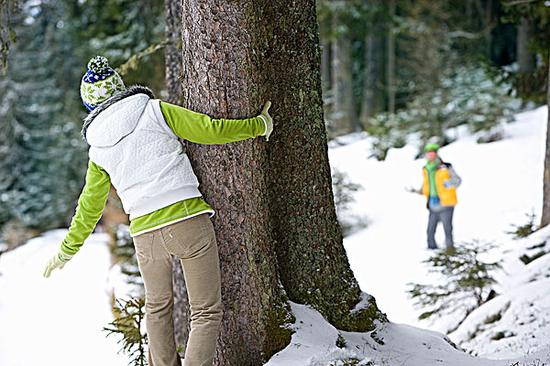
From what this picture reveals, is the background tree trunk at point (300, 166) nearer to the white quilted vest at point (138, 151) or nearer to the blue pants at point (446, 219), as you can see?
the white quilted vest at point (138, 151)

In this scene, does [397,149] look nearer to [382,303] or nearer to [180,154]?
[382,303]

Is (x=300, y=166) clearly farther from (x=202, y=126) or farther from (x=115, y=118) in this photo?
(x=115, y=118)

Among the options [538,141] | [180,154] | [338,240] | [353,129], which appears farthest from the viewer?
[353,129]

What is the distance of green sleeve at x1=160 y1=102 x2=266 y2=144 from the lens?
3.70 metres

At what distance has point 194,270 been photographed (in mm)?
3793

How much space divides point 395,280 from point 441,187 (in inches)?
66.8

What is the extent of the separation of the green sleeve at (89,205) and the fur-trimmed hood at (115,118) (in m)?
0.20

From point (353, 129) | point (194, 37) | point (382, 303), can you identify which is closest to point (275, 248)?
point (194, 37)

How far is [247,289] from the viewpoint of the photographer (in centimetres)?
412

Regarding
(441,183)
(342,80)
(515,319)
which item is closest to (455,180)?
(441,183)

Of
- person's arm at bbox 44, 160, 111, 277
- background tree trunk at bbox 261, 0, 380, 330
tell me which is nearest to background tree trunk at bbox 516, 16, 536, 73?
background tree trunk at bbox 261, 0, 380, 330

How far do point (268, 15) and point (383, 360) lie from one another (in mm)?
2364

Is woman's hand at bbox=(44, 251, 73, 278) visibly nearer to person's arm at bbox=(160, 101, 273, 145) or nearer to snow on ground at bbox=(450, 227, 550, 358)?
person's arm at bbox=(160, 101, 273, 145)

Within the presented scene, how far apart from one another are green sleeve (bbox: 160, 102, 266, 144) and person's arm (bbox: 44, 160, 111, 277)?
53 centimetres
